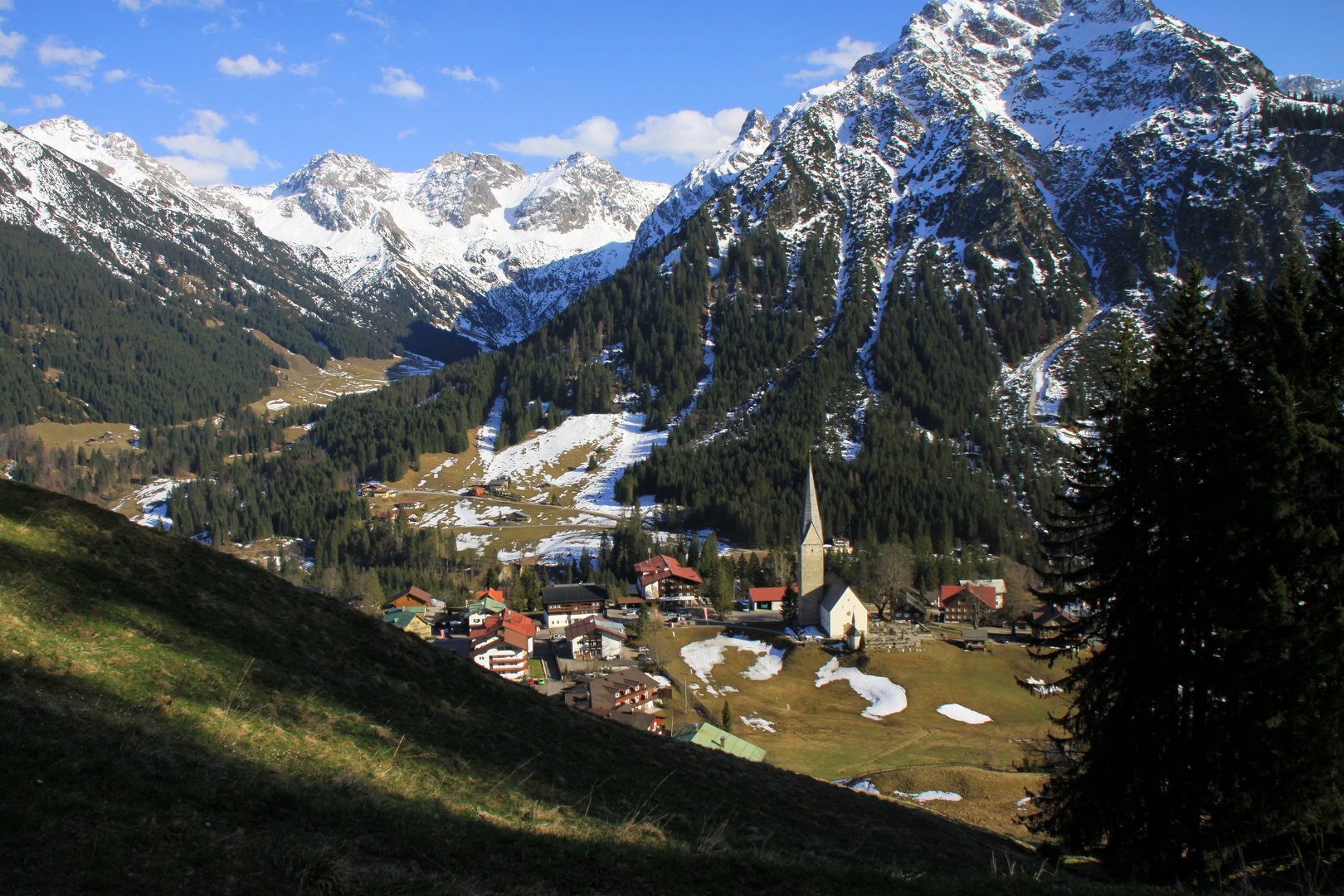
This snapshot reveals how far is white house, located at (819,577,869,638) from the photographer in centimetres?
7675

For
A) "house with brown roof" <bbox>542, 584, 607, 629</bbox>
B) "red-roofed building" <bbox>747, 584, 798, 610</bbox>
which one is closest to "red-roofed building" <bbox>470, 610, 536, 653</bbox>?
"house with brown roof" <bbox>542, 584, 607, 629</bbox>

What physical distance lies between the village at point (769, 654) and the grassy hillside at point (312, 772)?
71.1ft

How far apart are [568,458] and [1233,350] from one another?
A: 167m

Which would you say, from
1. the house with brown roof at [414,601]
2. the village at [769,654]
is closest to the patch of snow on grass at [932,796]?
the village at [769,654]

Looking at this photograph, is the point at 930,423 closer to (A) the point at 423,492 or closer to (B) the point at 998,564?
(B) the point at 998,564

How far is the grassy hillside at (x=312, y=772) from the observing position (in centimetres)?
827

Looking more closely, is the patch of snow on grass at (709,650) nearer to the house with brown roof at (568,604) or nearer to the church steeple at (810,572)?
the church steeple at (810,572)

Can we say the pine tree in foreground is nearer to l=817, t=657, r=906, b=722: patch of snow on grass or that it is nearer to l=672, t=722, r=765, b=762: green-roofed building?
l=672, t=722, r=765, b=762: green-roofed building

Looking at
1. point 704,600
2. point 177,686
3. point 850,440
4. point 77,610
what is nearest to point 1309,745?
point 177,686

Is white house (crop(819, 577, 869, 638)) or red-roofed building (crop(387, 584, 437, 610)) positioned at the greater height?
white house (crop(819, 577, 869, 638))

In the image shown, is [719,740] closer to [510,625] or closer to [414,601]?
[510,625]

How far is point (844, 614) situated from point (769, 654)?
9575 millimetres

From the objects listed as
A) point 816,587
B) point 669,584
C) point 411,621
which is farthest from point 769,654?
point 411,621

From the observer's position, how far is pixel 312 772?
38.0 feet
